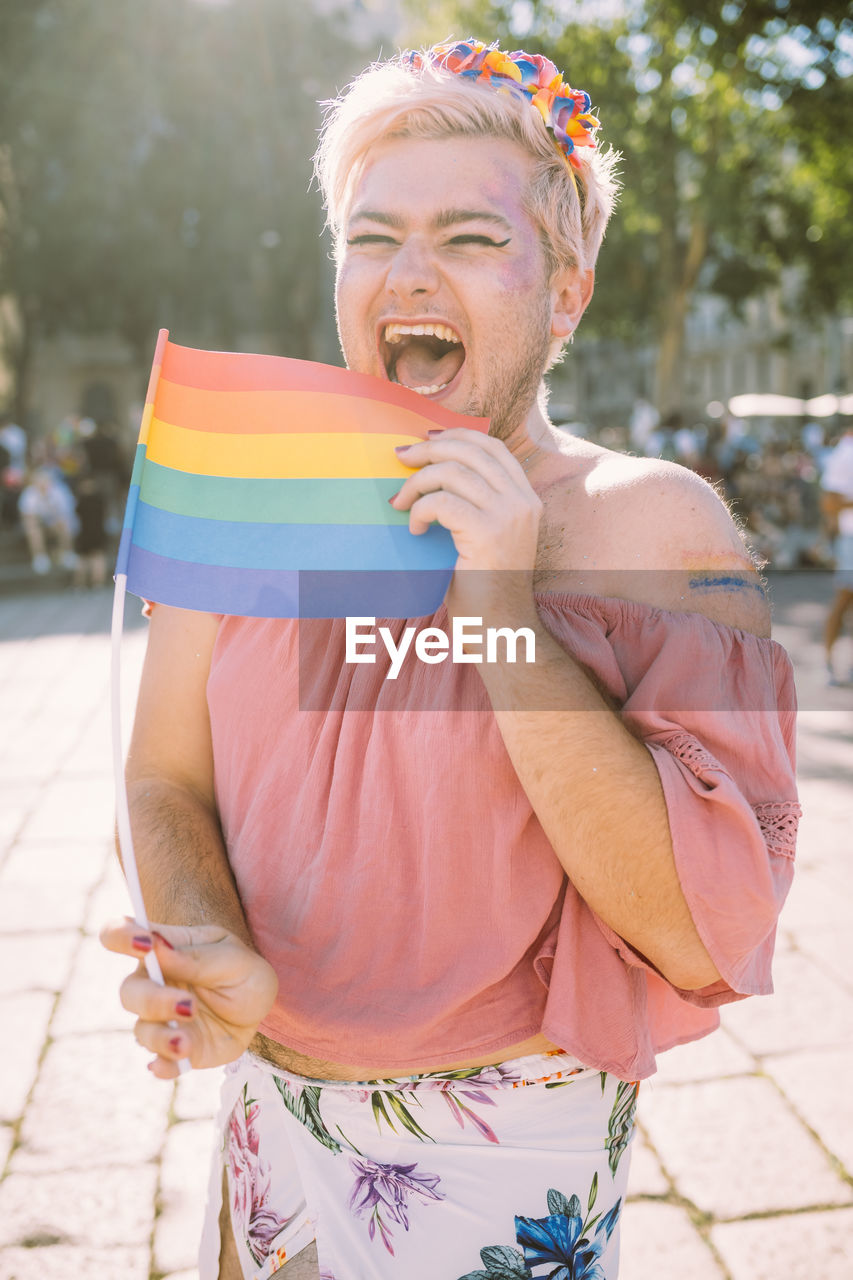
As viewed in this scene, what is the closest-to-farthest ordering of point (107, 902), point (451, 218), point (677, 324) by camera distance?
point (451, 218), point (107, 902), point (677, 324)

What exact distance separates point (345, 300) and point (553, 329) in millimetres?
307

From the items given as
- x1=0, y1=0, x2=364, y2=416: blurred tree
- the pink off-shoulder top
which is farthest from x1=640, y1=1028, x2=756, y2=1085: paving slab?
x1=0, y1=0, x2=364, y2=416: blurred tree

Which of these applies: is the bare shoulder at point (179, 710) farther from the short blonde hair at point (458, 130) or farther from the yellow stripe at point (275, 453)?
the short blonde hair at point (458, 130)

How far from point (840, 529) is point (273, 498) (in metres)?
6.57

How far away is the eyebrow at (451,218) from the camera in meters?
1.34

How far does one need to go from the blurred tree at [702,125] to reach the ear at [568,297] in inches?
419

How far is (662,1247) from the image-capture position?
2342 mm

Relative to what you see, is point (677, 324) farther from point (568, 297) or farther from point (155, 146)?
point (568, 297)

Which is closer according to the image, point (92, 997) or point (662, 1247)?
point (662, 1247)

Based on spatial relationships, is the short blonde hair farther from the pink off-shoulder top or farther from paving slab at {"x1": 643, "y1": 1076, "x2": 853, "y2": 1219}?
paving slab at {"x1": 643, "y1": 1076, "x2": 853, "y2": 1219}

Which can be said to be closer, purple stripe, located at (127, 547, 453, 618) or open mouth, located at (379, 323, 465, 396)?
purple stripe, located at (127, 547, 453, 618)

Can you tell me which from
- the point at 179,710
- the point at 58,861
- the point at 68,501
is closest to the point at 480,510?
the point at 179,710

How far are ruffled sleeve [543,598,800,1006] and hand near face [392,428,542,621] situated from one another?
0.65 ft

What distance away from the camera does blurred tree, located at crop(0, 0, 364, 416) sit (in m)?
22.5
